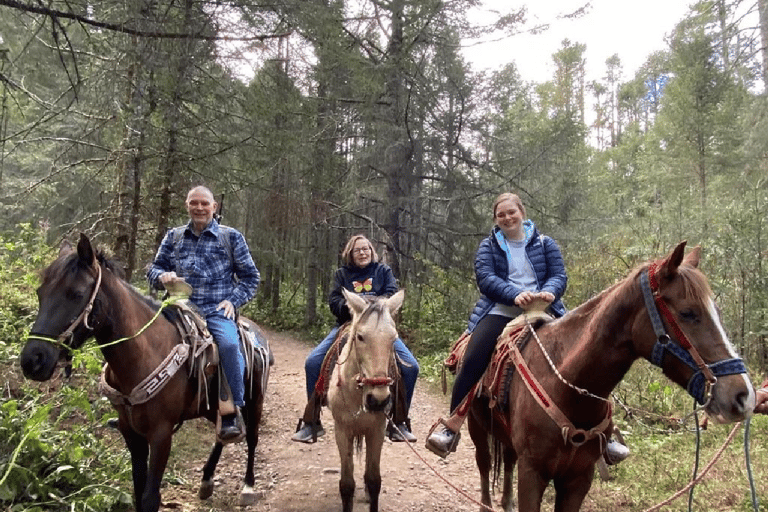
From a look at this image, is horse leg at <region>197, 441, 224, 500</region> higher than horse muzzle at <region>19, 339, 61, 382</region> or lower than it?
lower

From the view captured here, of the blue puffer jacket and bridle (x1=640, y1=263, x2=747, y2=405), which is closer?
bridle (x1=640, y1=263, x2=747, y2=405)

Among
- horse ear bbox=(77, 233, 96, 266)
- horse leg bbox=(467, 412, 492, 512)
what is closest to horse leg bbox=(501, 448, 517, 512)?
horse leg bbox=(467, 412, 492, 512)

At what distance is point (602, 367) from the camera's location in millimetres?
2658

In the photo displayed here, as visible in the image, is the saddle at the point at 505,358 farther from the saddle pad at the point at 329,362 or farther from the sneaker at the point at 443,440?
the saddle pad at the point at 329,362

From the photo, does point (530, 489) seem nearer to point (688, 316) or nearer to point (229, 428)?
point (688, 316)

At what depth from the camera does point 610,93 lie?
131 ft

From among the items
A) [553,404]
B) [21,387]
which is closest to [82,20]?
[21,387]

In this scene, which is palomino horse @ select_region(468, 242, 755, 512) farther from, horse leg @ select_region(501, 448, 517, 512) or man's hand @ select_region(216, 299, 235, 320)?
man's hand @ select_region(216, 299, 235, 320)

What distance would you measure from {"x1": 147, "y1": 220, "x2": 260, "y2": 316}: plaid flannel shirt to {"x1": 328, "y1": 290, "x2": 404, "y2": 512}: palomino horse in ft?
3.83

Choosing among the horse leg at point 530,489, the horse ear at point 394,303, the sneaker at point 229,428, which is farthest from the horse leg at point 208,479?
the horse leg at point 530,489

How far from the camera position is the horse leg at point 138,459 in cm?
367

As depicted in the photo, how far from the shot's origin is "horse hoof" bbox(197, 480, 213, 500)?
4746 millimetres

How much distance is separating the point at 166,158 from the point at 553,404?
22.5ft

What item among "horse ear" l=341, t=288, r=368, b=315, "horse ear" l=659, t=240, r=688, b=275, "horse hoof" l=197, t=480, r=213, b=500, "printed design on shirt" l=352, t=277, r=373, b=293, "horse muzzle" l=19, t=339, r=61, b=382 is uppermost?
"horse ear" l=659, t=240, r=688, b=275
